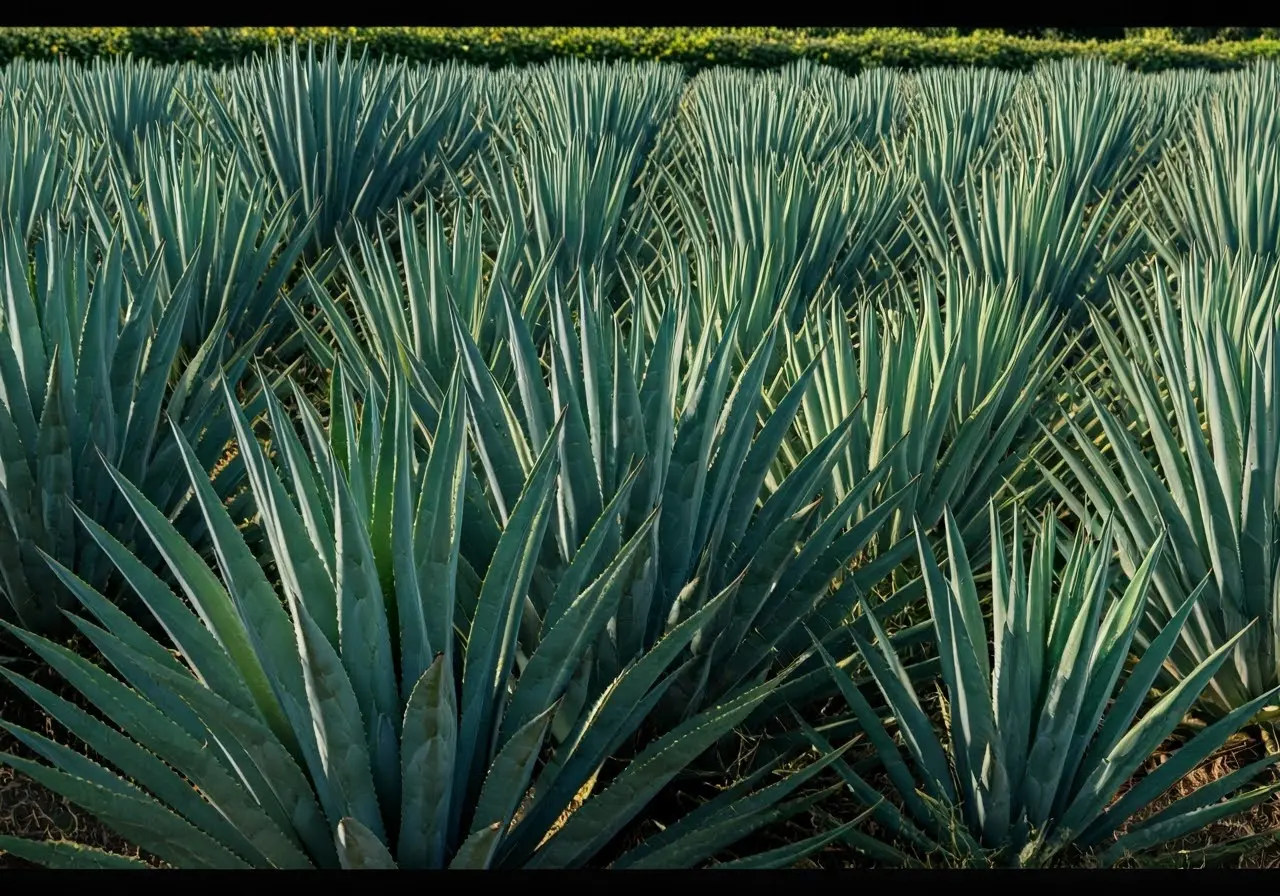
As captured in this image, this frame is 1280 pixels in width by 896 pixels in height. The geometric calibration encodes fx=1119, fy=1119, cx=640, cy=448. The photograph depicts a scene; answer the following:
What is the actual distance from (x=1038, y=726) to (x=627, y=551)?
2.08ft

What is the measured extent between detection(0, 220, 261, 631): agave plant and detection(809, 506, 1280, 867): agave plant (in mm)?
1324

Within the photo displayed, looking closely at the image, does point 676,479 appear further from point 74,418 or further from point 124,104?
point 124,104

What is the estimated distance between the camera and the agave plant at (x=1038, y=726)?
1.43 metres

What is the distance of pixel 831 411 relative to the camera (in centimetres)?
220

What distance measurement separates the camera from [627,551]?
1.23 m

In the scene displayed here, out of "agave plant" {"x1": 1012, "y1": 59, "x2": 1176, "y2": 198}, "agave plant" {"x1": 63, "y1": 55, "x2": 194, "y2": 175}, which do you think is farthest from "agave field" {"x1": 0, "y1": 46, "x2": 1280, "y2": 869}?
"agave plant" {"x1": 63, "y1": 55, "x2": 194, "y2": 175}

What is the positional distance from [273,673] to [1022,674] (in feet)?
2.96

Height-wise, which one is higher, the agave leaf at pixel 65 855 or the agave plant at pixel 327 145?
the agave plant at pixel 327 145

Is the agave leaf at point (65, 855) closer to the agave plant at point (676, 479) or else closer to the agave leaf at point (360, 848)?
the agave leaf at point (360, 848)

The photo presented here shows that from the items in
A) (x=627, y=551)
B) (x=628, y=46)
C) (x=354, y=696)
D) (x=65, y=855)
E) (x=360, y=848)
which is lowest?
(x=65, y=855)

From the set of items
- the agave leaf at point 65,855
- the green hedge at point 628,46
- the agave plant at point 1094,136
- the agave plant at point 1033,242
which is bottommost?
the agave leaf at point 65,855

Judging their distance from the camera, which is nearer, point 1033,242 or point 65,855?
point 65,855

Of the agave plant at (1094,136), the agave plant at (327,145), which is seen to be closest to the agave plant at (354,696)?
the agave plant at (327,145)

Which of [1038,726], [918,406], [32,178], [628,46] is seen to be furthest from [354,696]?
[628,46]
